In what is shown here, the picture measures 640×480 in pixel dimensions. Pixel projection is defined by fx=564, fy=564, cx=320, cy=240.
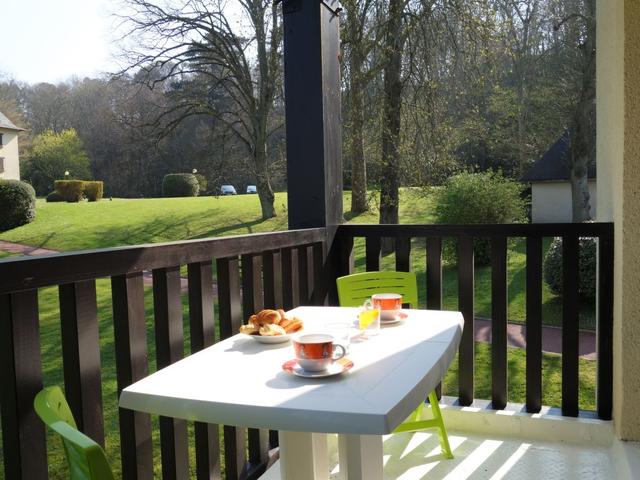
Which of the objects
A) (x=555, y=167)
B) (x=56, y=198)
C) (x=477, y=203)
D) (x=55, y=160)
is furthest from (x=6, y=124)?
(x=477, y=203)

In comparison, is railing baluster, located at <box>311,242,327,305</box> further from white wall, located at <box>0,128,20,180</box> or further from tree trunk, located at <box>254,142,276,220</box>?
white wall, located at <box>0,128,20,180</box>

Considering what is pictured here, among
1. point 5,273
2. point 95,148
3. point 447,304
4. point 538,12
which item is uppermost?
point 538,12

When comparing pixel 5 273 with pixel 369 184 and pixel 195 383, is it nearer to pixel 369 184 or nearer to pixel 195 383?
pixel 195 383

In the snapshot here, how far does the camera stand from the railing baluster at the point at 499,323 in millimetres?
2916

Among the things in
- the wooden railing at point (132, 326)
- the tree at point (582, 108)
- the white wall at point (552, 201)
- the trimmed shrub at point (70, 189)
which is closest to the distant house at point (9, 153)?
the trimmed shrub at point (70, 189)

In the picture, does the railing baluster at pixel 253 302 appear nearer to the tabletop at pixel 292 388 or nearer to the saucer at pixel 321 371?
the tabletop at pixel 292 388

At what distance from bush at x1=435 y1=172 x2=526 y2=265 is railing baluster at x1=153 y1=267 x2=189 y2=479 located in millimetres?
7922

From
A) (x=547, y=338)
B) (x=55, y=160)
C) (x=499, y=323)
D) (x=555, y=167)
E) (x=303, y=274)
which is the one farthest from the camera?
(x=55, y=160)

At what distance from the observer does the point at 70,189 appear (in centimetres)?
2434

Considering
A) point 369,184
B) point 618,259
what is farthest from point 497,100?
point 618,259

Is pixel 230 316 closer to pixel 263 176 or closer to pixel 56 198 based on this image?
pixel 263 176

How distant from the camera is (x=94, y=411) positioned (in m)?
1.46

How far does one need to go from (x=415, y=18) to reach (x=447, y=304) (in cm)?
432

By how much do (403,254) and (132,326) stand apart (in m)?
1.83
